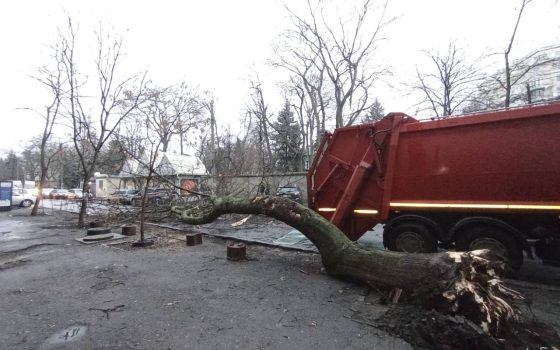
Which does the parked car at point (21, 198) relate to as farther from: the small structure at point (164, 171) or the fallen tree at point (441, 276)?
the fallen tree at point (441, 276)

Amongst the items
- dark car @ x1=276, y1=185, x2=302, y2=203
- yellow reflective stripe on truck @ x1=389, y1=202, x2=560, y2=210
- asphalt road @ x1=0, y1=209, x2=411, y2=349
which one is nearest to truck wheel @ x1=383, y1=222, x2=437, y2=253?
yellow reflective stripe on truck @ x1=389, y1=202, x2=560, y2=210

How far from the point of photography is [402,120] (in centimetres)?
596

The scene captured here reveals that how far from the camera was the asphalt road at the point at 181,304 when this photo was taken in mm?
3242

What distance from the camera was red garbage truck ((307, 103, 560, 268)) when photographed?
4.63 m

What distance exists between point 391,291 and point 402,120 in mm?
3161

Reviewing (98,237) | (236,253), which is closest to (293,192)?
(98,237)

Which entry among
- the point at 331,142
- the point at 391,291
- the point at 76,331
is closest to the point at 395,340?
the point at 391,291

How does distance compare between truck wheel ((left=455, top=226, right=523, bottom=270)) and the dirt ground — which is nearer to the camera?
the dirt ground

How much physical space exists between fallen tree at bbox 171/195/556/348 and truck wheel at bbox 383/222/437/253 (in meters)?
1.32

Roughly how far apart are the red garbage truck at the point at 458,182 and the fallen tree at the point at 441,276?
4.10 feet

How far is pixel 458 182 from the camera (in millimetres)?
5223

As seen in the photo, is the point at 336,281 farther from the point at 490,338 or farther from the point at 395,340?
the point at 490,338

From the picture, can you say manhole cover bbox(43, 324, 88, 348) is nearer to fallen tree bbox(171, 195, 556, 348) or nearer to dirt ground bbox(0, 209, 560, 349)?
dirt ground bbox(0, 209, 560, 349)

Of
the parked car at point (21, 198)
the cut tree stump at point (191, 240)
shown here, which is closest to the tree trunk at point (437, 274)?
the cut tree stump at point (191, 240)
